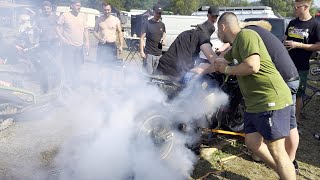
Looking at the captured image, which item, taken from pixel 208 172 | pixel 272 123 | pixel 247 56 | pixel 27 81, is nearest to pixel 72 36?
pixel 27 81

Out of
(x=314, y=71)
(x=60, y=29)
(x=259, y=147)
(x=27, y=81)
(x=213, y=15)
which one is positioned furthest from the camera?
(x=314, y=71)

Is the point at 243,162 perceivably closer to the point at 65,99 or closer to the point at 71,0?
the point at 65,99

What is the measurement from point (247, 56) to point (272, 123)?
66cm

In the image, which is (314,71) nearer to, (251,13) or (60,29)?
(251,13)

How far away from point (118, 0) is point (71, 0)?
1.11 metres

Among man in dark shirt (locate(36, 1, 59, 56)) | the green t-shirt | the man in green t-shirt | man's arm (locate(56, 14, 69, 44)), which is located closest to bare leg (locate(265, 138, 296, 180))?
the man in green t-shirt

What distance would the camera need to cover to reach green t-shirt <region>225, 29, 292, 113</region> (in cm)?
283

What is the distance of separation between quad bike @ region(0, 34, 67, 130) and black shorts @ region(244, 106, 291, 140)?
3.52 m

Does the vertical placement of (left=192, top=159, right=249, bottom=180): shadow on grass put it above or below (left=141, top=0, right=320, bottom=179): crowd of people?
below

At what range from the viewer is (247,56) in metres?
2.78

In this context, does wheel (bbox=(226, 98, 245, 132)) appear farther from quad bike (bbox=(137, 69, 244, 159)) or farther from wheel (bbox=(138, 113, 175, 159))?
wheel (bbox=(138, 113, 175, 159))

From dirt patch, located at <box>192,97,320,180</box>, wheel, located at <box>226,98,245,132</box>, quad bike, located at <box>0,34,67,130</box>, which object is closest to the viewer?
dirt patch, located at <box>192,97,320,180</box>

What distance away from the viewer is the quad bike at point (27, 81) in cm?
486

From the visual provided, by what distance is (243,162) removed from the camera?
13.4 feet
